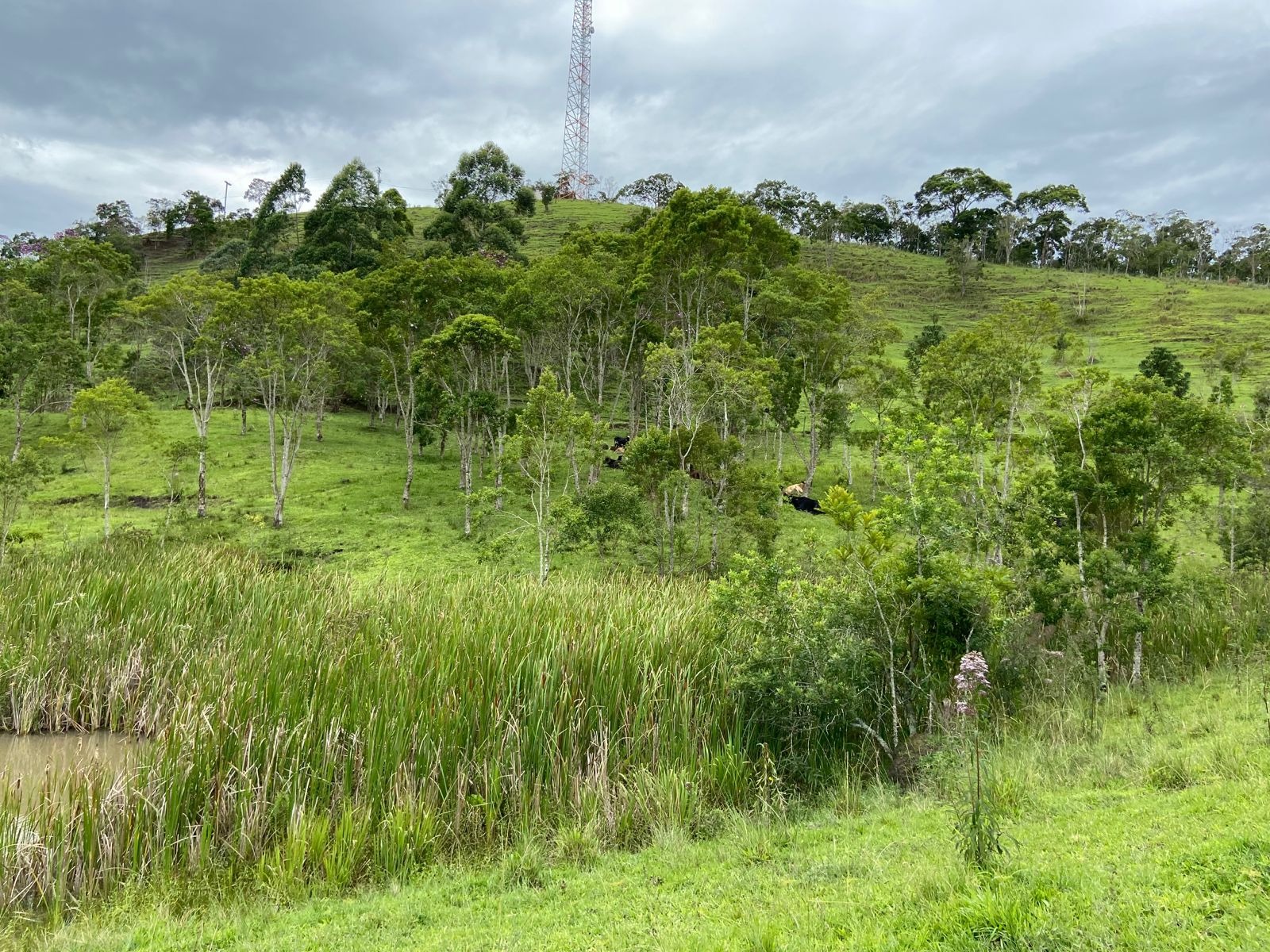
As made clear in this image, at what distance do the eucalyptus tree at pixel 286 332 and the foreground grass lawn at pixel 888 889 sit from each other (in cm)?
2404

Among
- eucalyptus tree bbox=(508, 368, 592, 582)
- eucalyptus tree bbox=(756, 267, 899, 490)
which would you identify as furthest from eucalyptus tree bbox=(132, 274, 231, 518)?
eucalyptus tree bbox=(756, 267, 899, 490)

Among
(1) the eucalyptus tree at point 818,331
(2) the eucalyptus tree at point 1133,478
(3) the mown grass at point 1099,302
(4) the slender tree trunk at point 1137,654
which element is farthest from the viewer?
(3) the mown grass at point 1099,302

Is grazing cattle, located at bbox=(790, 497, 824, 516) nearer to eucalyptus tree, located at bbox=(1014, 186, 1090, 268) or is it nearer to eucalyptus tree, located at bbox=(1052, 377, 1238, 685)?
eucalyptus tree, located at bbox=(1052, 377, 1238, 685)

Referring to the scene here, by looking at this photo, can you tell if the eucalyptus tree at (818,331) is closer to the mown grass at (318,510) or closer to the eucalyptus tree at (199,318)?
the mown grass at (318,510)

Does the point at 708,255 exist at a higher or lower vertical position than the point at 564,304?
higher

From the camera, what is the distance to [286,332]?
91.1ft

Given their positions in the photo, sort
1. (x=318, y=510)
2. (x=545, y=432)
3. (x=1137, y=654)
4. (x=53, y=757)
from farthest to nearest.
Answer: (x=318, y=510) → (x=545, y=432) → (x=1137, y=654) → (x=53, y=757)

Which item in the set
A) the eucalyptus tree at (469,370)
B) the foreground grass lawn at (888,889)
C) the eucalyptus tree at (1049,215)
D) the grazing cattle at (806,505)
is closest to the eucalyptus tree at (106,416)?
the eucalyptus tree at (469,370)

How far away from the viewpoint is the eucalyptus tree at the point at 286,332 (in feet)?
88.5

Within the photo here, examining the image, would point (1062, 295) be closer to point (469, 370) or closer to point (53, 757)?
point (469, 370)

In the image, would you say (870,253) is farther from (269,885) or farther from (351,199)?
(269,885)

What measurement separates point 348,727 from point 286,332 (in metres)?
24.7

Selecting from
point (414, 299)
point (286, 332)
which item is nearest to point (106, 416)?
point (286, 332)

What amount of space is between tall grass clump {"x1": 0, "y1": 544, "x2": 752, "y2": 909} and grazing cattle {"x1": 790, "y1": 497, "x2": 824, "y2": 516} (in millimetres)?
16917
